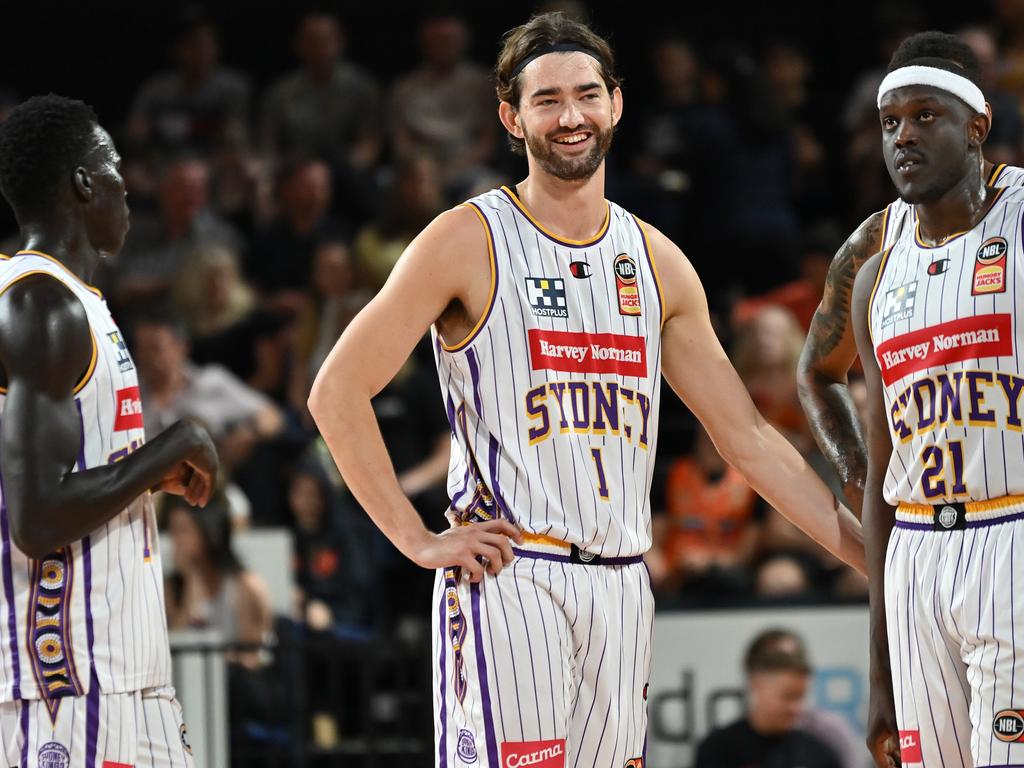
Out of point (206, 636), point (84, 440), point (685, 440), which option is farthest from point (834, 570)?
point (84, 440)

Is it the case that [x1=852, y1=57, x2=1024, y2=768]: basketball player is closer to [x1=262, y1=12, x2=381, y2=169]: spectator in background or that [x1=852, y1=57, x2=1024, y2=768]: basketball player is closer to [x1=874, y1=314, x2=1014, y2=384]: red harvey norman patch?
[x1=874, y1=314, x2=1014, y2=384]: red harvey norman patch

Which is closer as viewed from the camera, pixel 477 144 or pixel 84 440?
pixel 84 440

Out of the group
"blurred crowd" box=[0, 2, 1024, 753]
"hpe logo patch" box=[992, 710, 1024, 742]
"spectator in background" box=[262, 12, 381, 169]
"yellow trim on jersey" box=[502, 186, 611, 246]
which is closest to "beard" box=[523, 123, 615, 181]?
"yellow trim on jersey" box=[502, 186, 611, 246]

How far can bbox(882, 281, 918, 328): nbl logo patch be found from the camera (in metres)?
4.24

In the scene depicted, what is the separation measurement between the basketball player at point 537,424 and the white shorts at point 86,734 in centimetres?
77

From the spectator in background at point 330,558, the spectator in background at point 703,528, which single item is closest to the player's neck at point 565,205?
the spectator in background at point 703,528

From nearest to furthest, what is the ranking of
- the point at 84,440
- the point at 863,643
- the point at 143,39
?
the point at 84,440, the point at 863,643, the point at 143,39

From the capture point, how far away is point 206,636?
793cm

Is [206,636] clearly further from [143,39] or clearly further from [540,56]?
[143,39]

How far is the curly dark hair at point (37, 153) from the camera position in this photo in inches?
176

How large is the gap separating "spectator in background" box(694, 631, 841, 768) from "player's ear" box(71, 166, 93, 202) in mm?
3998

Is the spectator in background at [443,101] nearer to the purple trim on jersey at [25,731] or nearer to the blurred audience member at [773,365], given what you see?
the blurred audience member at [773,365]

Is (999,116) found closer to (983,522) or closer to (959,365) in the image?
(959,365)

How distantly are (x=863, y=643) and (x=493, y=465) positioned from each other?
3742 mm
